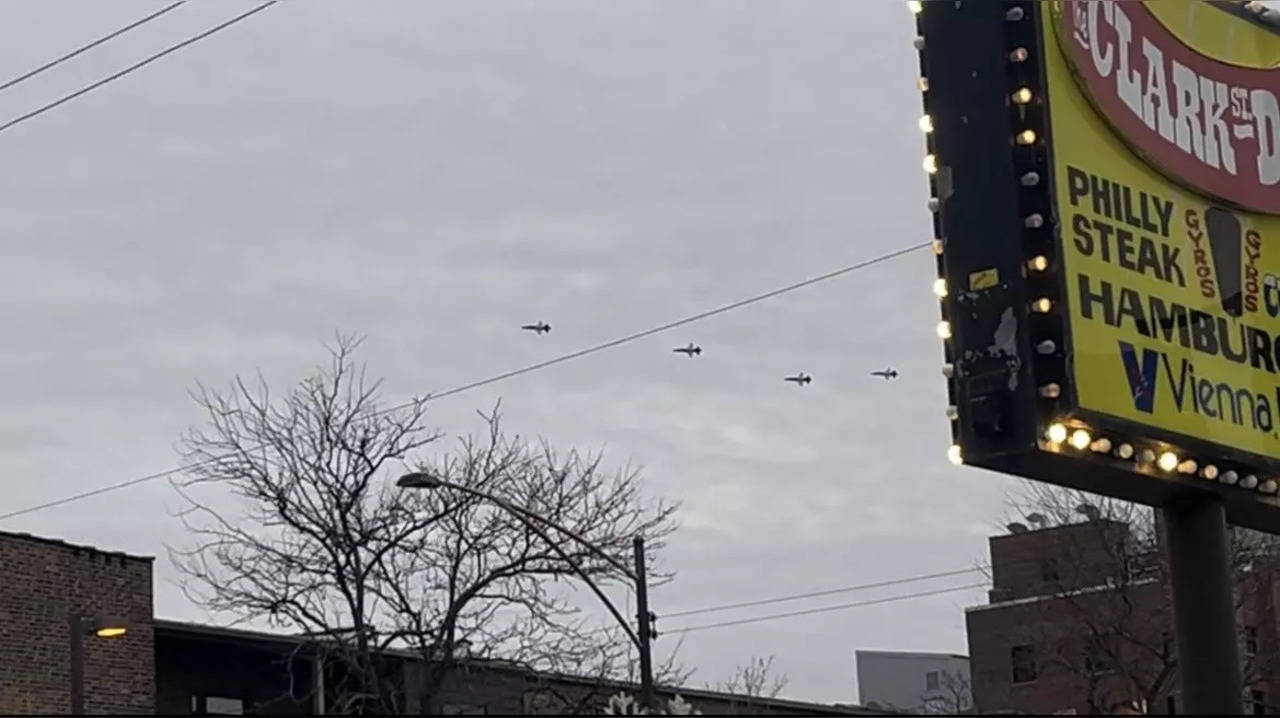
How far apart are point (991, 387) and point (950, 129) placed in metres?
2.05

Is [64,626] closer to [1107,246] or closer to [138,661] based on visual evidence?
[138,661]

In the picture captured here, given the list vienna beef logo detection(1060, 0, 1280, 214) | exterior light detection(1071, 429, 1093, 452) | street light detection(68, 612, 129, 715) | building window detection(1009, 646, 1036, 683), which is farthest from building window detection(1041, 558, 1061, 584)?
exterior light detection(1071, 429, 1093, 452)

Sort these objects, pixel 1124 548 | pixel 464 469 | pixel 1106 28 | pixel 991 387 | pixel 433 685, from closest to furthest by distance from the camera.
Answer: pixel 991 387
pixel 1106 28
pixel 433 685
pixel 464 469
pixel 1124 548

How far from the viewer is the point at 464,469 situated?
40344 mm

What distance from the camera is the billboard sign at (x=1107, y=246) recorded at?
15492 millimetres

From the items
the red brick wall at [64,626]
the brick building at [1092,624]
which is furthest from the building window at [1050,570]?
the red brick wall at [64,626]

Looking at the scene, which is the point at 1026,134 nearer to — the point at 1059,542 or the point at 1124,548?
the point at 1124,548

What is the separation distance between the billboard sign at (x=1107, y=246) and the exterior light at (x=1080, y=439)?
0.02 m

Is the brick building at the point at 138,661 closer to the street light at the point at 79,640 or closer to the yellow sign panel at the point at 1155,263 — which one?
the street light at the point at 79,640

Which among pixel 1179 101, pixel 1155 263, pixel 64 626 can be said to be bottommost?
pixel 64 626

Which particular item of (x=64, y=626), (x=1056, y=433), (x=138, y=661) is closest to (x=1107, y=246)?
(x=1056, y=433)

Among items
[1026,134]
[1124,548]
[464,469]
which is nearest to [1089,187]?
[1026,134]

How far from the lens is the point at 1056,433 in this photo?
15.2 metres

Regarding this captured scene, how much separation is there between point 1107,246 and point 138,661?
2560cm
